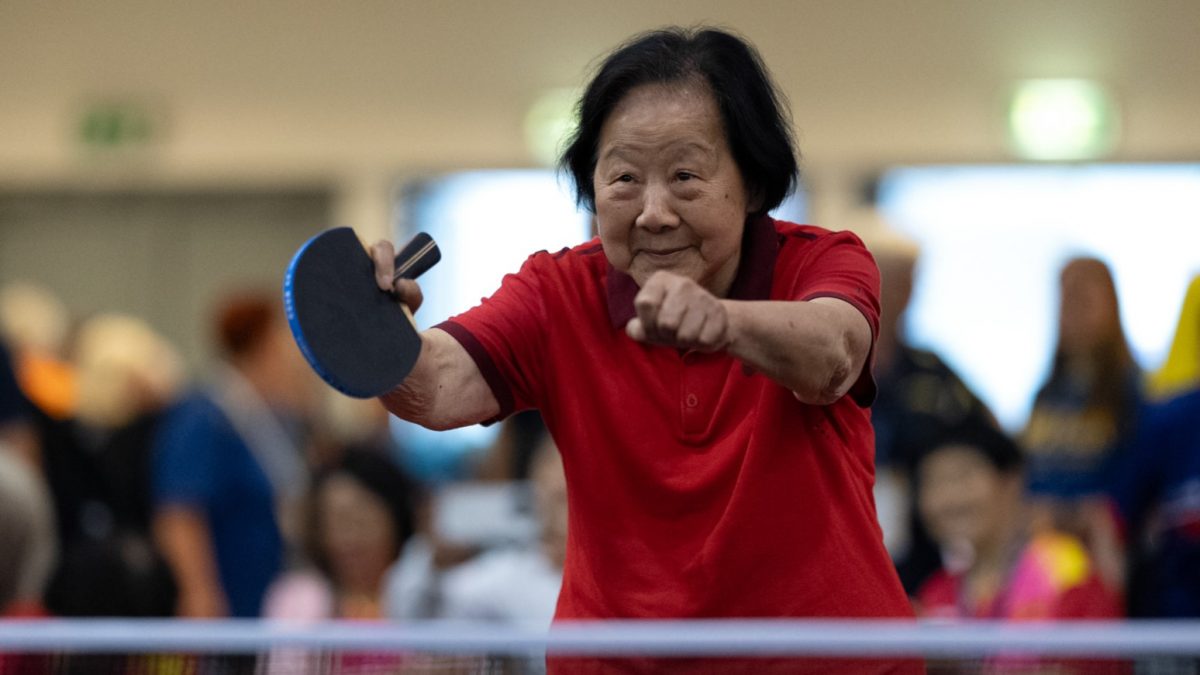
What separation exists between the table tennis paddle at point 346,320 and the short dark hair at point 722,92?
39 centimetres

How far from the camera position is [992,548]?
173 inches

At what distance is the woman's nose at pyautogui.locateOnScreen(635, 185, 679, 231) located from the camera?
88.8 inches

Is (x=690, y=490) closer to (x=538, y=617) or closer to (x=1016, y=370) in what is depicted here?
(x=538, y=617)

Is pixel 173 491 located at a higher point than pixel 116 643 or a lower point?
lower

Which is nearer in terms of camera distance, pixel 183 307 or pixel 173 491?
pixel 173 491

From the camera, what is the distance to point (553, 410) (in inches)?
96.0

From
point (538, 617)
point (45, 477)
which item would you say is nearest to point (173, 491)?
point (45, 477)

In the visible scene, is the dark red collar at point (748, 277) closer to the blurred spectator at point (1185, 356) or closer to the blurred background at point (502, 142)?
the blurred spectator at point (1185, 356)

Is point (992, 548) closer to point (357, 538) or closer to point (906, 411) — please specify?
point (906, 411)

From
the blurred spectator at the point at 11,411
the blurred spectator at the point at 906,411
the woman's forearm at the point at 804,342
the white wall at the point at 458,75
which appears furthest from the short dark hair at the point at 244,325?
the white wall at the point at 458,75

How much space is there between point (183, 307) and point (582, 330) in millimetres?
9205

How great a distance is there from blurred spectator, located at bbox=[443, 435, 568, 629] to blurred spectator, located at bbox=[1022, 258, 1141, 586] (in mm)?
1306

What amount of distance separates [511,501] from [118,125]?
240 inches

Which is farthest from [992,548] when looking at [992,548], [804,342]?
[804,342]
